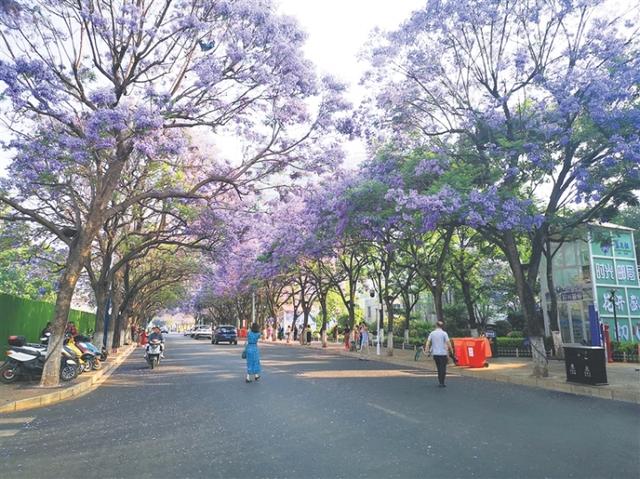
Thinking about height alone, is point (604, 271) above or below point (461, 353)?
above

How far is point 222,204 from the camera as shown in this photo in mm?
20500

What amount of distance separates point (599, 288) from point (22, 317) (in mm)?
26270

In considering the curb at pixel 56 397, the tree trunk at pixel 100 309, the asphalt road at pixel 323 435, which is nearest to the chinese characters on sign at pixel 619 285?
the asphalt road at pixel 323 435

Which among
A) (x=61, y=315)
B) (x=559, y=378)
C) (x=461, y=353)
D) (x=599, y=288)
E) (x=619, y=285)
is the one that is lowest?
(x=559, y=378)

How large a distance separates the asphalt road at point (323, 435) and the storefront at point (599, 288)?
1673 centimetres

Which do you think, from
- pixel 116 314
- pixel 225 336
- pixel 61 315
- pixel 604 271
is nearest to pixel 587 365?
pixel 61 315

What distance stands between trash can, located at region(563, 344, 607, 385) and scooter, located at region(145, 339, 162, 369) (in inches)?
543

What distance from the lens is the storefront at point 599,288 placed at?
2619cm

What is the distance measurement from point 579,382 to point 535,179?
622cm

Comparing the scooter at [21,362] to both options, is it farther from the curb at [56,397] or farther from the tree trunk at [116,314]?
the tree trunk at [116,314]

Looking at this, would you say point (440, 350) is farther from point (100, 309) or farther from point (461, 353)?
point (100, 309)

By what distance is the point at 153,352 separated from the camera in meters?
19.0

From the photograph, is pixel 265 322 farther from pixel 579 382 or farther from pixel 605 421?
pixel 605 421

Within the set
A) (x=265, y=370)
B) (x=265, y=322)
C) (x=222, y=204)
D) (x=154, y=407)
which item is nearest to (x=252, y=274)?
(x=222, y=204)
